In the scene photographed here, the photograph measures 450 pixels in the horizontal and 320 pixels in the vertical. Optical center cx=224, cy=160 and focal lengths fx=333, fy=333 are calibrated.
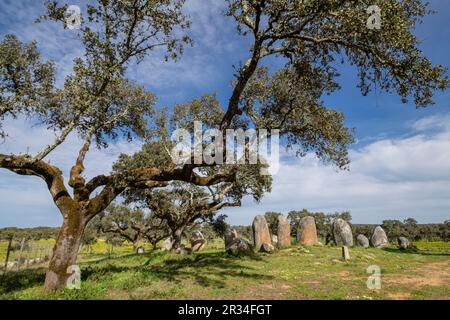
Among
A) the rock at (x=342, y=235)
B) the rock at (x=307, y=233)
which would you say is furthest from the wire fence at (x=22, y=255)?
the rock at (x=342, y=235)

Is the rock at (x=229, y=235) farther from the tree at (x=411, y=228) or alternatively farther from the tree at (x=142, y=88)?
the tree at (x=411, y=228)

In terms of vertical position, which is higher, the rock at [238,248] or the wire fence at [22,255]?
the rock at [238,248]

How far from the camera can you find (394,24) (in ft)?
40.0

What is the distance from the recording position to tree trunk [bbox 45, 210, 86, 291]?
13159 millimetres

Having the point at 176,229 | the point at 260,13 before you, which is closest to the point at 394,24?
the point at 260,13

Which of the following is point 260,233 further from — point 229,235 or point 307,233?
point 307,233

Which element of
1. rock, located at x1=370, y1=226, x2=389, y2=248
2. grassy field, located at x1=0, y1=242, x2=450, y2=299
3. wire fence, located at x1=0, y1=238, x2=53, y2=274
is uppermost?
rock, located at x1=370, y1=226, x2=389, y2=248

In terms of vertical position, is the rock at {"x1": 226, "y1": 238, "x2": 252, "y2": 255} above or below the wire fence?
above

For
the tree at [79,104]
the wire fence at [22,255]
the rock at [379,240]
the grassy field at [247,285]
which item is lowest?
the wire fence at [22,255]

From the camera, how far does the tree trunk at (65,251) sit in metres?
13.2

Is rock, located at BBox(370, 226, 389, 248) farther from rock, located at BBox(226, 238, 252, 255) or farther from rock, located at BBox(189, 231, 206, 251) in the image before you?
rock, located at BBox(189, 231, 206, 251)

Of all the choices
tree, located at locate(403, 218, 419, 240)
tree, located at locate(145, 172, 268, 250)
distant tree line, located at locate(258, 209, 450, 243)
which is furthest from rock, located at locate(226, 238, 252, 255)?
tree, located at locate(403, 218, 419, 240)
